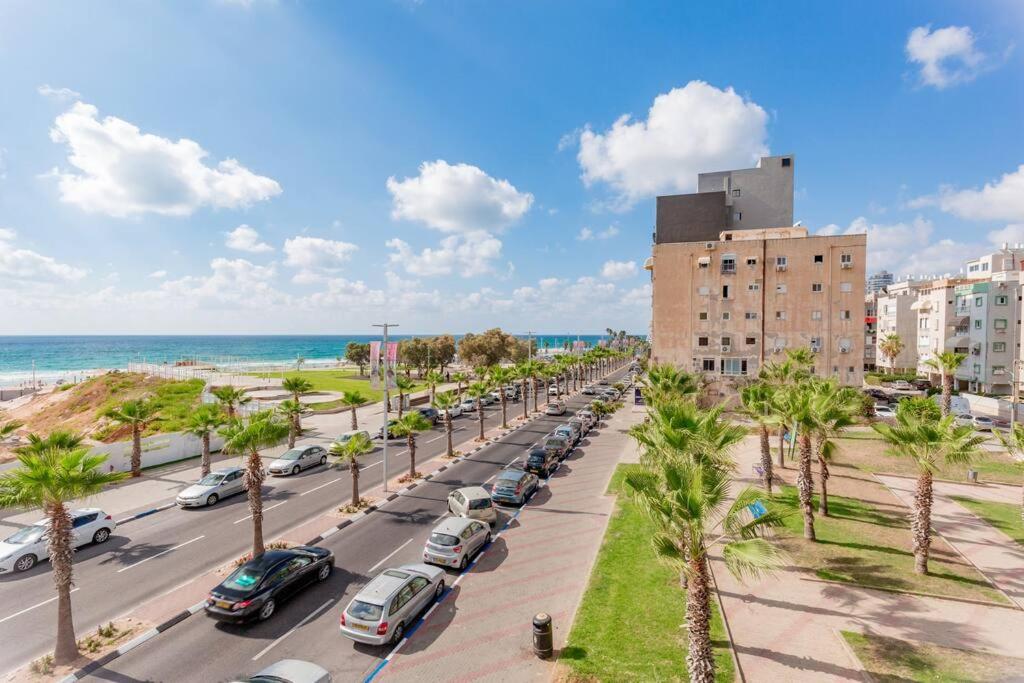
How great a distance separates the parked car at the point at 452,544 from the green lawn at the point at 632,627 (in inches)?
200

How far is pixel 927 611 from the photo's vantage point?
15.3 metres

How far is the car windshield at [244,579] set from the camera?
1470 cm

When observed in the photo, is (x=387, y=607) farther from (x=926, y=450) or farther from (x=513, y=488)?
(x=926, y=450)

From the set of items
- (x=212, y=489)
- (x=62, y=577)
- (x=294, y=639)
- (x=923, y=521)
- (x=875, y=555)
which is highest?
(x=923, y=521)

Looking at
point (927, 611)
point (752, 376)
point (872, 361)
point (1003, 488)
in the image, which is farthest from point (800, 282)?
point (872, 361)

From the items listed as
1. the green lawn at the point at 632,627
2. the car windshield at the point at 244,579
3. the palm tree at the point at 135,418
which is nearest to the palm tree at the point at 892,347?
the green lawn at the point at 632,627

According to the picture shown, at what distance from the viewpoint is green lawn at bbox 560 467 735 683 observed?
40.1 ft

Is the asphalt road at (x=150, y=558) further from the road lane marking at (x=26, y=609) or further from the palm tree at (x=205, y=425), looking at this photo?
the palm tree at (x=205, y=425)

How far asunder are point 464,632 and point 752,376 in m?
49.8

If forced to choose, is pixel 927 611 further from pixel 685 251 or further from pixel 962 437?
pixel 685 251

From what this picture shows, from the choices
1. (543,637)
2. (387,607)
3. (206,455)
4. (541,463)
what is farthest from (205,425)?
(543,637)

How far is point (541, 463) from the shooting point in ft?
104

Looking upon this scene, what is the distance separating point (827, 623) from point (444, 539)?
13269 millimetres

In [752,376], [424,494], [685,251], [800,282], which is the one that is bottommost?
[424,494]
